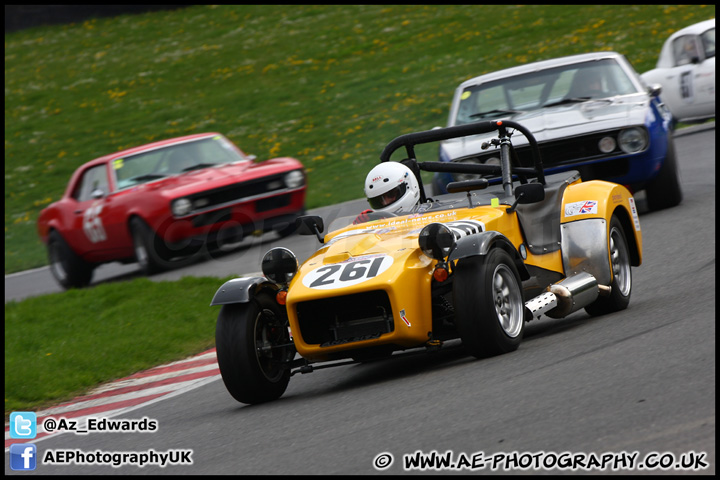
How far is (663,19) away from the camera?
2733 cm

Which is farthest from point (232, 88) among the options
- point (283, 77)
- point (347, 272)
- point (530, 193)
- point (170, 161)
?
point (347, 272)

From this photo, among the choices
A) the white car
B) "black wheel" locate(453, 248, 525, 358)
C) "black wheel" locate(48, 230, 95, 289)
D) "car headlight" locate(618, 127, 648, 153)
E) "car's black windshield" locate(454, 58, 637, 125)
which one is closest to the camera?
"black wheel" locate(453, 248, 525, 358)

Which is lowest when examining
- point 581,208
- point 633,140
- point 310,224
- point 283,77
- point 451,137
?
point 283,77

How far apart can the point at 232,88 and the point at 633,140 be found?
62.7ft

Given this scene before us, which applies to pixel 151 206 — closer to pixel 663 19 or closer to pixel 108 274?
pixel 108 274

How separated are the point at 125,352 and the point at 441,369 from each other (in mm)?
3709

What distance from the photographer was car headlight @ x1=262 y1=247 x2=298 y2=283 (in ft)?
22.6

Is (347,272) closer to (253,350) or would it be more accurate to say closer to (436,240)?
(436,240)

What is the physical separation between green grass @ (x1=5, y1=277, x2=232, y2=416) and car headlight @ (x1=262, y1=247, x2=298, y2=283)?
2212 millimetres

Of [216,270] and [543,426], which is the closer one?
[543,426]

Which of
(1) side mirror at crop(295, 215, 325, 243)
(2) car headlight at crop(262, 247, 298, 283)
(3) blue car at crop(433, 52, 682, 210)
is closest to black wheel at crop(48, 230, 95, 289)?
(3) blue car at crop(433, 52, 682, 210)

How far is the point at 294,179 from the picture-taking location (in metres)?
13.8

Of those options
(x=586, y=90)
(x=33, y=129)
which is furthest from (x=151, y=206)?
(x=33, y=129)

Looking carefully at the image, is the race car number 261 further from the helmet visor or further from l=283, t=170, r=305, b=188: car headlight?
l=283, t=170, r=305, b=188: car headlight
